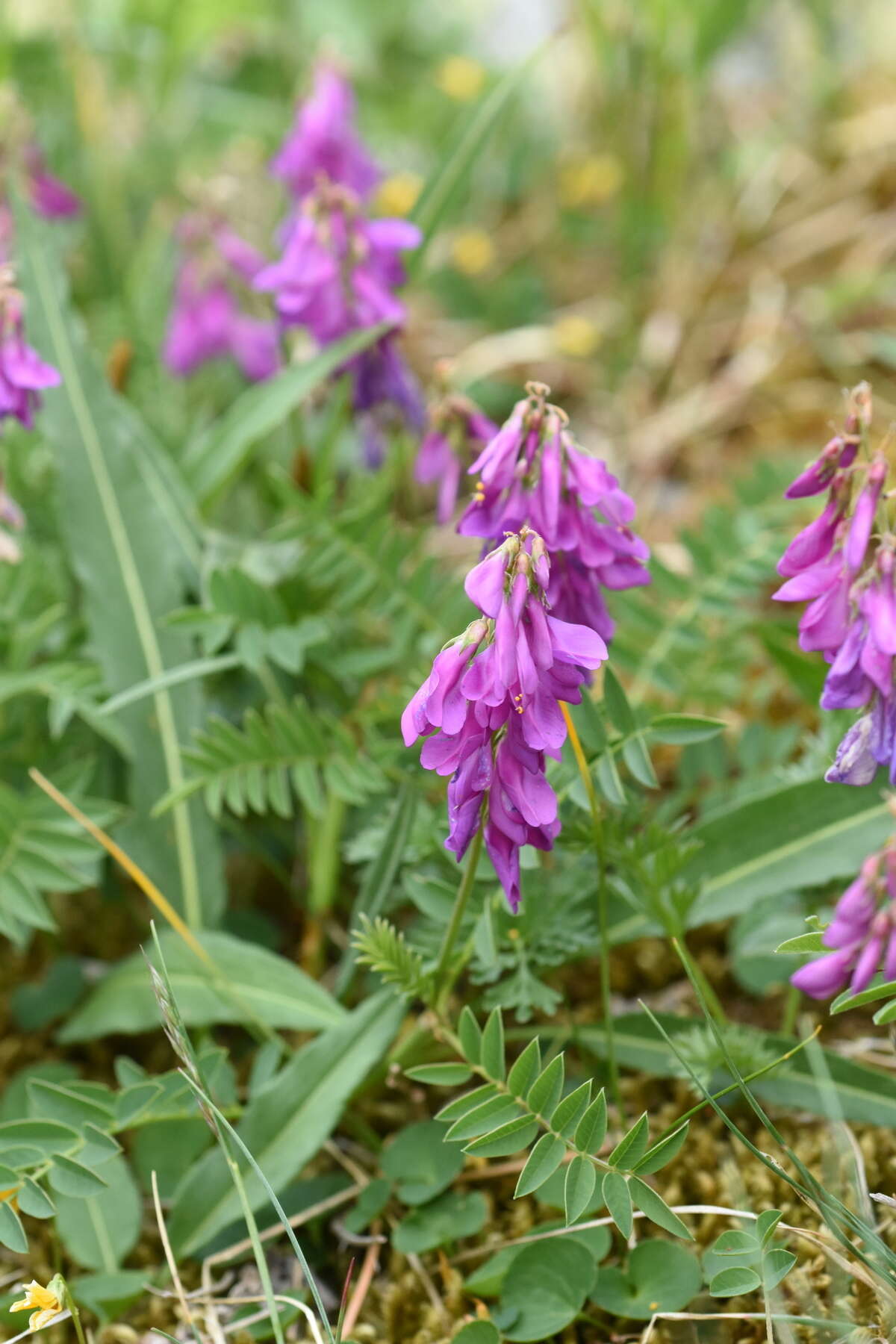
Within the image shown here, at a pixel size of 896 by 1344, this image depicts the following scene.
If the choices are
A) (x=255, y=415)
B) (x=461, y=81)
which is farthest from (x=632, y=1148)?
(x=461, y=81)

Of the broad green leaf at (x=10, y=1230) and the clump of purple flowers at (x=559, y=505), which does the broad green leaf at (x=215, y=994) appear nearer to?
the broad green leaf at (x=10, y=1230)

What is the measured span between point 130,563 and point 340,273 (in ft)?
1.97

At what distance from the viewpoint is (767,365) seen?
3420 millimetres

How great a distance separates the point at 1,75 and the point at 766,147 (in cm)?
228

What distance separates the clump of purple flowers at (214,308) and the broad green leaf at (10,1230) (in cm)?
187

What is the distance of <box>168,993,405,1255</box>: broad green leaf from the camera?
164 cm

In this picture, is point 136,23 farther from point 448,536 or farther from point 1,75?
point 448,536

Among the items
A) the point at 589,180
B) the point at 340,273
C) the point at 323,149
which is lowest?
the point at 340,273

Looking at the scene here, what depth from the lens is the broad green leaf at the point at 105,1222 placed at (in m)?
1.67

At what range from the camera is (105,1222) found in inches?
66.9

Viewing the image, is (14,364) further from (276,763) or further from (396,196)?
(396,196)

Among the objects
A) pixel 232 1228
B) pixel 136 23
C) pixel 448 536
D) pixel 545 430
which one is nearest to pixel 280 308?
pixel 545 430

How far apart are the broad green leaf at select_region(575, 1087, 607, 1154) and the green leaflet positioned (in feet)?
2.77

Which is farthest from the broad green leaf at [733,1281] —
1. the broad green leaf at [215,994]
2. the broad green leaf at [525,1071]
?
the broad green leaf at [215,994]
